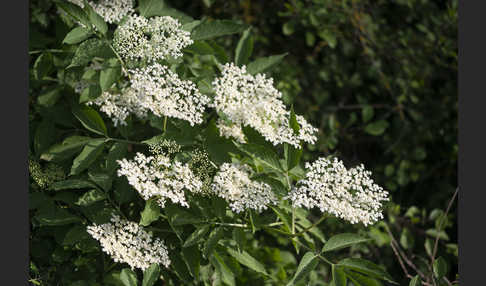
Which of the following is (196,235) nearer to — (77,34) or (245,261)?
(245,261)

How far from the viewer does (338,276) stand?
1.79 m

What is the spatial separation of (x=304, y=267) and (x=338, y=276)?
0.52 ft

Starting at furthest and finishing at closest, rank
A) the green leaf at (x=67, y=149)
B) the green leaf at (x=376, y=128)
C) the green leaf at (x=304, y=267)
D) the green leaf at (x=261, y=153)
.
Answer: the green leaf at (x=376, y=128), the green leaf at (x=67, y=149), the green leaf at (x=261, y=153), the green leaf at (x=304, y=267)

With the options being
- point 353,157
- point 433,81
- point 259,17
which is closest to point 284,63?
point 259,17

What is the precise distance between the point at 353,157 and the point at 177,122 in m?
2.08

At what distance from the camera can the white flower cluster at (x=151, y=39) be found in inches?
74.1

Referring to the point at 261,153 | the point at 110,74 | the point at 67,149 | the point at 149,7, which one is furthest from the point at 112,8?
the point at 261,153

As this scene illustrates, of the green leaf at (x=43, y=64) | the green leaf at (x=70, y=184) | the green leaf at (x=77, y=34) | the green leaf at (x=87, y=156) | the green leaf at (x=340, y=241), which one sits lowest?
the green leaf at (x=340, y=241)

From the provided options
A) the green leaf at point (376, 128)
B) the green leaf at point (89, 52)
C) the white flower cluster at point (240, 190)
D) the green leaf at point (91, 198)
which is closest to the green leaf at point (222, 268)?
the white flower cluster at point (240, 190)

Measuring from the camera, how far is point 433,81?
4098mm

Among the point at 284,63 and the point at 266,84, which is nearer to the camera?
the point at 266,84

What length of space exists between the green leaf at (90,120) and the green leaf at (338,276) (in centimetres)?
109

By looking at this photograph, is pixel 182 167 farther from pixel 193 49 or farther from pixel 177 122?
pixel 193 49

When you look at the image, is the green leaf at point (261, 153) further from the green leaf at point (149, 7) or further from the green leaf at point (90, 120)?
the green leaf at point (149, 7)
